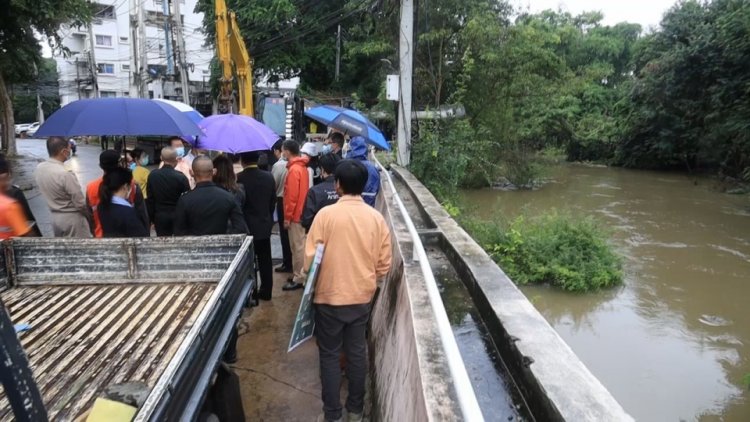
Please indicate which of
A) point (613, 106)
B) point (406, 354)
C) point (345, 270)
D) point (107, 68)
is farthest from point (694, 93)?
point (107, 68)

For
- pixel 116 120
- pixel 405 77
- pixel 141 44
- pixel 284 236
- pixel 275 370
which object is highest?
pixel 141 44

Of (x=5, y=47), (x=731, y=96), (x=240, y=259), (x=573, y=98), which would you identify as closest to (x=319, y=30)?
(x=5, y=47)

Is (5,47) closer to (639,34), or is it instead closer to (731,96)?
(731,96)

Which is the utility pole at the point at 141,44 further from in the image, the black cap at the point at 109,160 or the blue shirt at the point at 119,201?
the blue shirt at the point at 119,201

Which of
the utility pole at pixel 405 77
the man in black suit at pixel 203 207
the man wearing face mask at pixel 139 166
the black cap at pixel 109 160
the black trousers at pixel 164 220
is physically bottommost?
the black trousers at pixel 164 220

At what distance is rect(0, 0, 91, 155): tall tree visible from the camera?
36.7 ft

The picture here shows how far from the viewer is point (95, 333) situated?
2729mm

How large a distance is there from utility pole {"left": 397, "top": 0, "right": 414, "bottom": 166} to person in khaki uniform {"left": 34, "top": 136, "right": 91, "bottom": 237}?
7.11 meters

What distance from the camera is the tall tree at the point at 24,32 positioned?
11.2m

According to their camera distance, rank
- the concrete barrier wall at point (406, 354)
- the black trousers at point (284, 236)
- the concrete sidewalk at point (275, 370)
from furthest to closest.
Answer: the black trousers at point (284, 236), the concrete sidewalk at point (275, 370), the concrete barrier wall at point (406, 354)

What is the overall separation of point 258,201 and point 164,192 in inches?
34.5

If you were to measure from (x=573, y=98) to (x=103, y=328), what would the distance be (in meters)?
31.4

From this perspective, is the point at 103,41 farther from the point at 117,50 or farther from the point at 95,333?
the point at 95,333

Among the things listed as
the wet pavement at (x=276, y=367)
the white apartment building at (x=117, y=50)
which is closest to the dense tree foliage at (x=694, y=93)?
the wet pavement at (x=276, y=367)
